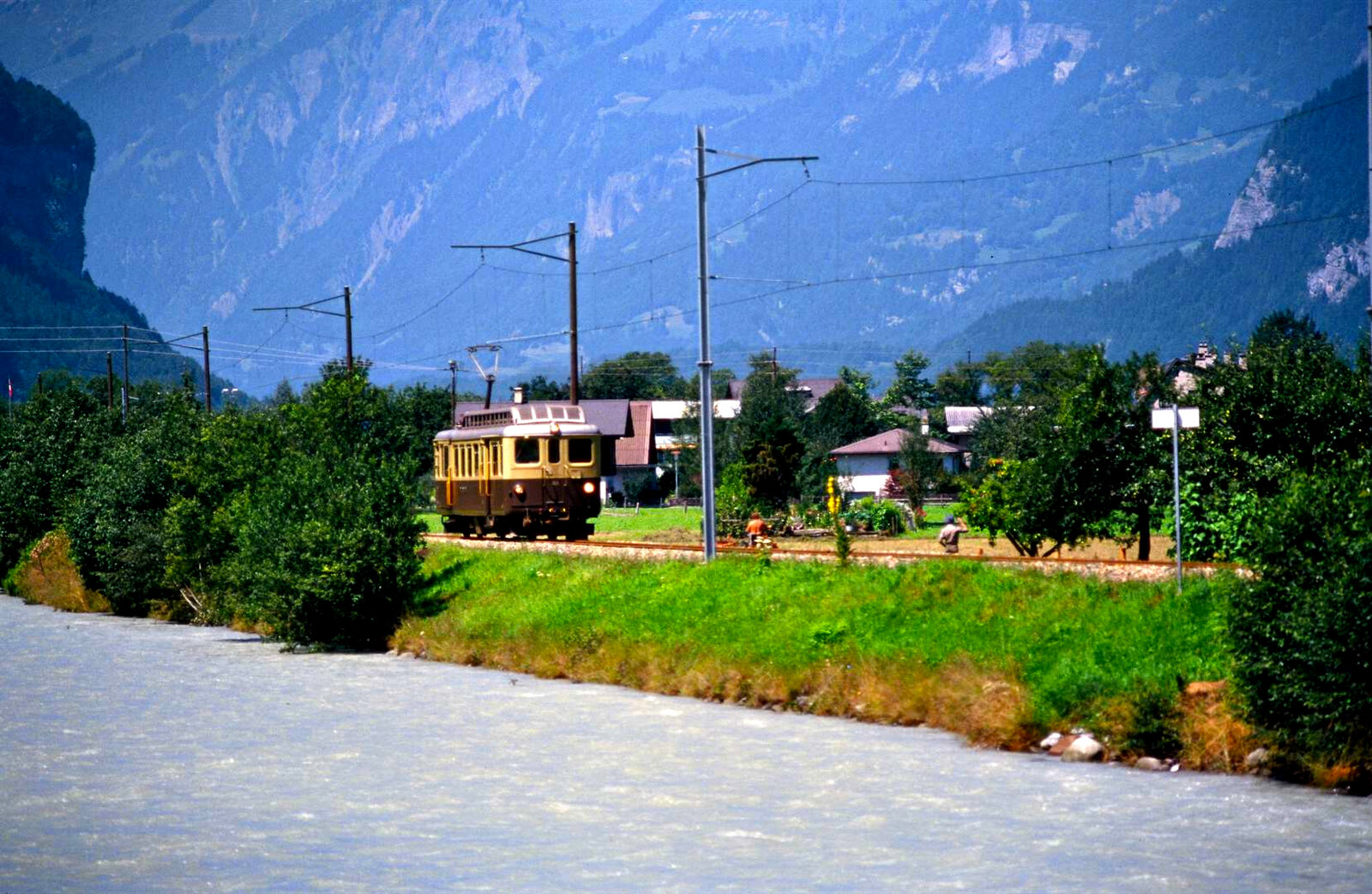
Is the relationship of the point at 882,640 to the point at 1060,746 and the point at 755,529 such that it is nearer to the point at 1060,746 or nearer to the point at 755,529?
the point at 1060,746

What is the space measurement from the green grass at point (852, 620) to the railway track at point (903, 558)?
0.69 metres

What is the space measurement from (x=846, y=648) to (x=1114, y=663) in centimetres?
621

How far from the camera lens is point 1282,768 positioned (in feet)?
73.3

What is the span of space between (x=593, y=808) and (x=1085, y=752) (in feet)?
22.2

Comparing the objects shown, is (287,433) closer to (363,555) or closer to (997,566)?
(363,555)

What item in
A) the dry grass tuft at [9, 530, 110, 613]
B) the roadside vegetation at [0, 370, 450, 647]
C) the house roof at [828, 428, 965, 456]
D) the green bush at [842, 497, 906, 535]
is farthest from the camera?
the house roof at [828, 428, 965, 456]

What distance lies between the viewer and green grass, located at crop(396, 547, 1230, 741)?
2545 cm

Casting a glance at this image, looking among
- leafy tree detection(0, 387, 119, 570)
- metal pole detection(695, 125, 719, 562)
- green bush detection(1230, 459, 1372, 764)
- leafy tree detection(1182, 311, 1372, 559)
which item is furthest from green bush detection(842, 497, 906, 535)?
green bush detection(1230, 459, 1372, 764)

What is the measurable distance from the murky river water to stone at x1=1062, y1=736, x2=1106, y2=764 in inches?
17.8

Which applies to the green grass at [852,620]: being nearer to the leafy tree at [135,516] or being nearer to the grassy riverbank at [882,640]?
the grassy riverbank at [882,640]

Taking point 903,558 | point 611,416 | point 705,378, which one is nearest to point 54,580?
point 705,378

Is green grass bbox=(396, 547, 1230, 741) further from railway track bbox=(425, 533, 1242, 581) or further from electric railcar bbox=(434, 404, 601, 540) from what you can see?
electric railcar bbox=(434, 404, 601, 540)

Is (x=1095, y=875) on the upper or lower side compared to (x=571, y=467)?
lower

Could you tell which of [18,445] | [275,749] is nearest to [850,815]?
[275,749]
